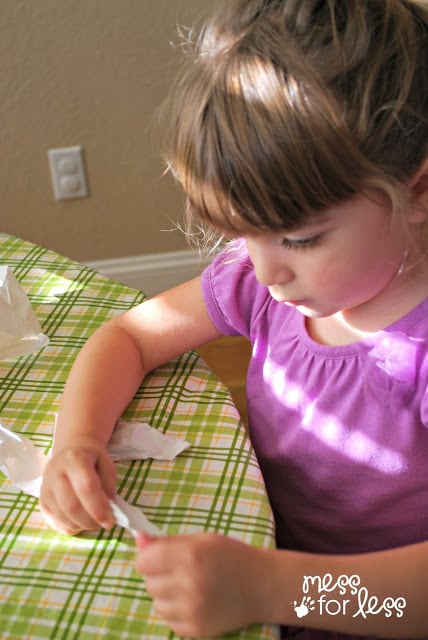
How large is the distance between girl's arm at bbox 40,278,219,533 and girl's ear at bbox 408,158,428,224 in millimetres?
323

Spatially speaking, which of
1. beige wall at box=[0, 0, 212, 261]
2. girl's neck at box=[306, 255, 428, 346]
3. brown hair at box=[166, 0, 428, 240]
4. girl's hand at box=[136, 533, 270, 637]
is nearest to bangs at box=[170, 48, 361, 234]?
brown hair at box=[166, 0, 428, 240]

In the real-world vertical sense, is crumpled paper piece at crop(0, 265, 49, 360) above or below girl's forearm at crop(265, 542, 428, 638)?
above

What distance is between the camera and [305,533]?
104cm

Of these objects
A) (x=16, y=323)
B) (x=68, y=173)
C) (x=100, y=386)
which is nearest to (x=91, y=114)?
(x=68, y=173)

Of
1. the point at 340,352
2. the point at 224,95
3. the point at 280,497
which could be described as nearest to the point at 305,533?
the point at 280,497

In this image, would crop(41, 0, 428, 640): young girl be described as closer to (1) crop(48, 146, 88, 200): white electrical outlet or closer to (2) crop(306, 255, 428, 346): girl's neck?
(2) crop(306, 255, 428, 346): girl's neck

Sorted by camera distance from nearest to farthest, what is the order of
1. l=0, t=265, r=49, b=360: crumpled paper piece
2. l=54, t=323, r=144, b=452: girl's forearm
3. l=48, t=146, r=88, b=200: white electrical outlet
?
l=54, t=323, r=144, b=452: girl's forearm → l=0, t=265, r=49, b=360: crumpled paper piece → l=48, t=146, r=88, b=200: white electrical outlet

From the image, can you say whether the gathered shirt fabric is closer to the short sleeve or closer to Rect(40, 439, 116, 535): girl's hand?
the short sleeve

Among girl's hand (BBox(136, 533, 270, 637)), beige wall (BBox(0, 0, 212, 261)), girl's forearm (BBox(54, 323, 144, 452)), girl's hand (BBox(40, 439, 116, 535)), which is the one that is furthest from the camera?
beige wall (BBox(0, 0, 212, 261))

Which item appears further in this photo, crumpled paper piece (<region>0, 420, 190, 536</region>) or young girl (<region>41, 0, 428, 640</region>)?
crumpled paper piece (<region>0, 420, 190, 536</region>)

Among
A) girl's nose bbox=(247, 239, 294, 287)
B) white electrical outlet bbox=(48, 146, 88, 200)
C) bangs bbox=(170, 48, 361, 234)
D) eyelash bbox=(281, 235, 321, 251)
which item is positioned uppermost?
bangs bbox=(170, 48, 361, 234)

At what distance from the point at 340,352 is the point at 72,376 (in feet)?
1.02

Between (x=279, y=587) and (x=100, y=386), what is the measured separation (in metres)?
0.33

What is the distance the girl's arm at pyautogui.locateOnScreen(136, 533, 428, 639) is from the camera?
667 mm
